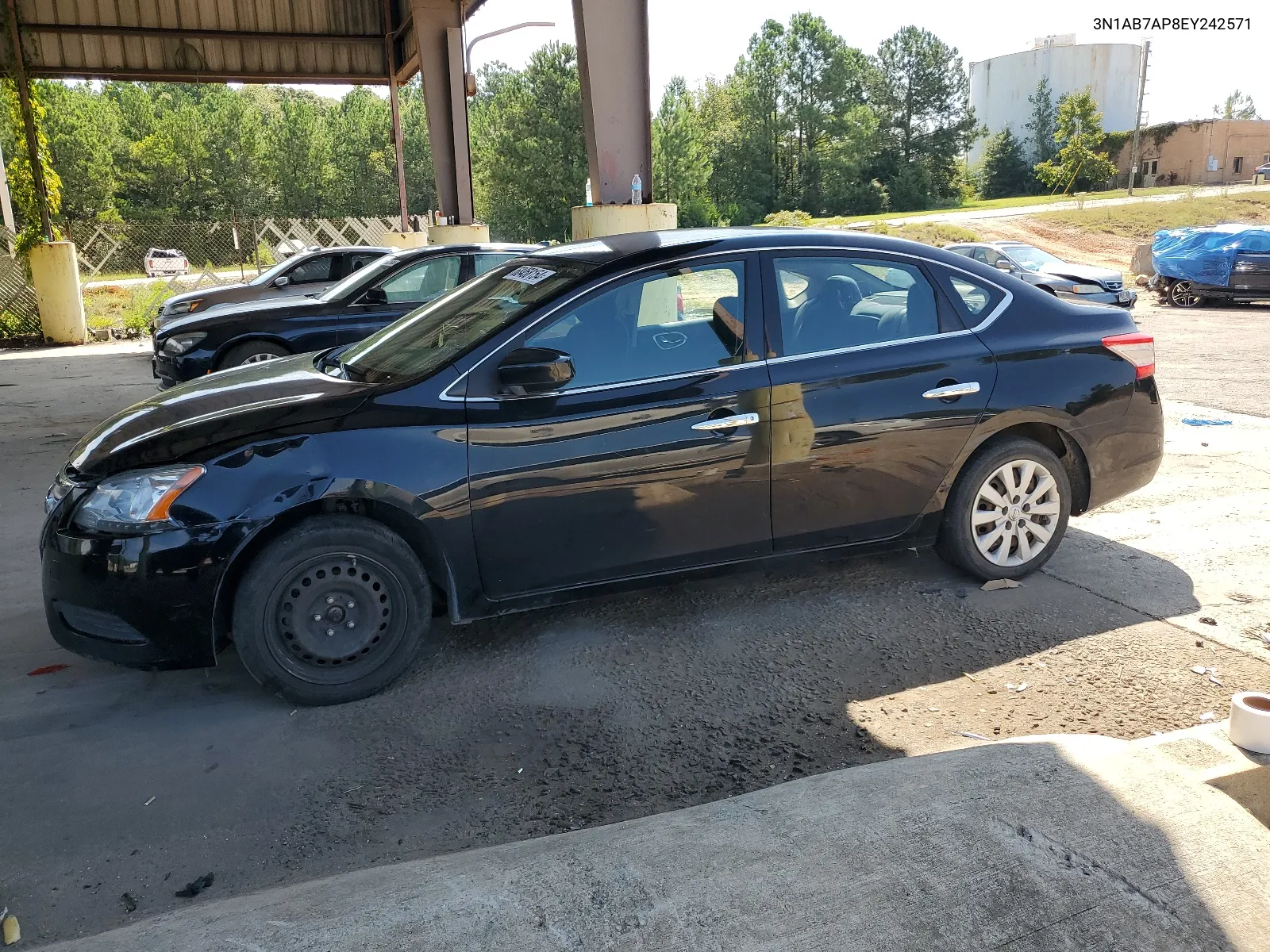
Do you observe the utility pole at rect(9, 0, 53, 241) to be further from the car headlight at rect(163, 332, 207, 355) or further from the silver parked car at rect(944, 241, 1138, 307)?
the silver parked car at rect(944, 241, 1138, 307)

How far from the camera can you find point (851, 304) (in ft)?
15.0

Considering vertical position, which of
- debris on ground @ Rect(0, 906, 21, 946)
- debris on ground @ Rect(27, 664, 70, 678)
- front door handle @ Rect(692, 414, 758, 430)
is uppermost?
front door handle @ Rect(692, 414, 758, 430)

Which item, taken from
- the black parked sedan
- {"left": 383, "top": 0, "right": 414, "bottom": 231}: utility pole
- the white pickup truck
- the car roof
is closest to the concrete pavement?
the car roof

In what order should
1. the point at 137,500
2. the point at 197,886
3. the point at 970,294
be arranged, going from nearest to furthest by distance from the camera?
the point at 197,886 < the point at 137,500 < the point at 970,294

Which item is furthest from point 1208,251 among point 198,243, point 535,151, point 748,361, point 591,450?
point 535,151

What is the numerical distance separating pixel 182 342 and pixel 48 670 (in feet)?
18.7

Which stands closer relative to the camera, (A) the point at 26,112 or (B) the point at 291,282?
(B) the point at 291,282

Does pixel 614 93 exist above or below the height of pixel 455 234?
above

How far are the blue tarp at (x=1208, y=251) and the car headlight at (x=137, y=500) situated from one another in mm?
21650

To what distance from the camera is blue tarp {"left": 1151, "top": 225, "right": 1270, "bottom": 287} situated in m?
19.9

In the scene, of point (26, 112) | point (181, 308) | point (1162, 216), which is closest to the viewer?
point (181, 308)

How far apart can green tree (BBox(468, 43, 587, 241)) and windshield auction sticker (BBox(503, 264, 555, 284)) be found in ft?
202

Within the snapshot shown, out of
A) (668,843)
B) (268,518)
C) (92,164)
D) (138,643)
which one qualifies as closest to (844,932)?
(668,843)

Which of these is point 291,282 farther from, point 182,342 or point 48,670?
point 48,670
